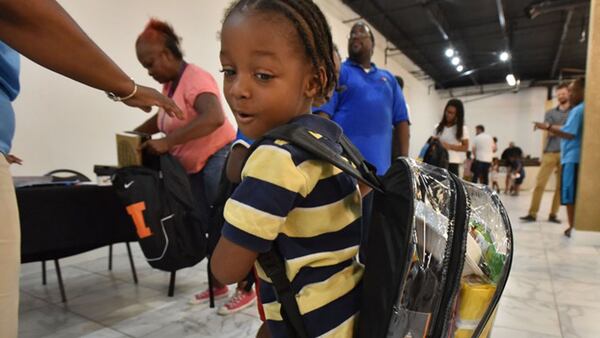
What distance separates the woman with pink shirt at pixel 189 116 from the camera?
4.96 feet

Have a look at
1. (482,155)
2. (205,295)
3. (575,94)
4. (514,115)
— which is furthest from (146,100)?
(514,115)

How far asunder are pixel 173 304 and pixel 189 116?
94 cm

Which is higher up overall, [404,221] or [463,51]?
[463,51]

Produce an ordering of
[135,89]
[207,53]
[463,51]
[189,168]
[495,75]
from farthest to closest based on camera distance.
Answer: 1. [495,75]
2. [463,51]
3. [207,53]
4. [189,168]
5. [135,89]

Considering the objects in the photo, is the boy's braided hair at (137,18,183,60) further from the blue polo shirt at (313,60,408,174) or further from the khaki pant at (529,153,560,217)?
the khaki pant at (529,153,560,217)

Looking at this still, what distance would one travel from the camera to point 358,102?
5.61 ft

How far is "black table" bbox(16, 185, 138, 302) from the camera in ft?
4.33

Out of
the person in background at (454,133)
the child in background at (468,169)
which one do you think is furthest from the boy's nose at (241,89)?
the child in background at (468,169)

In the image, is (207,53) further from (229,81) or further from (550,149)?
(550,149)

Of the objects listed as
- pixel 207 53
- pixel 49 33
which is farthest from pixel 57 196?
pixel 207 53

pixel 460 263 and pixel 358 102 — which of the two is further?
pixel 358 102

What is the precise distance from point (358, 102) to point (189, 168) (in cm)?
90

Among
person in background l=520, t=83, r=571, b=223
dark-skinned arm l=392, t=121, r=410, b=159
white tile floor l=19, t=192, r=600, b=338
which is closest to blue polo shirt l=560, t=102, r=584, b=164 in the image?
person in background l=520, t=83, r=571, b=223

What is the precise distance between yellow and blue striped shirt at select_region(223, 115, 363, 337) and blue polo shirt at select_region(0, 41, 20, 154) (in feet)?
1.56
